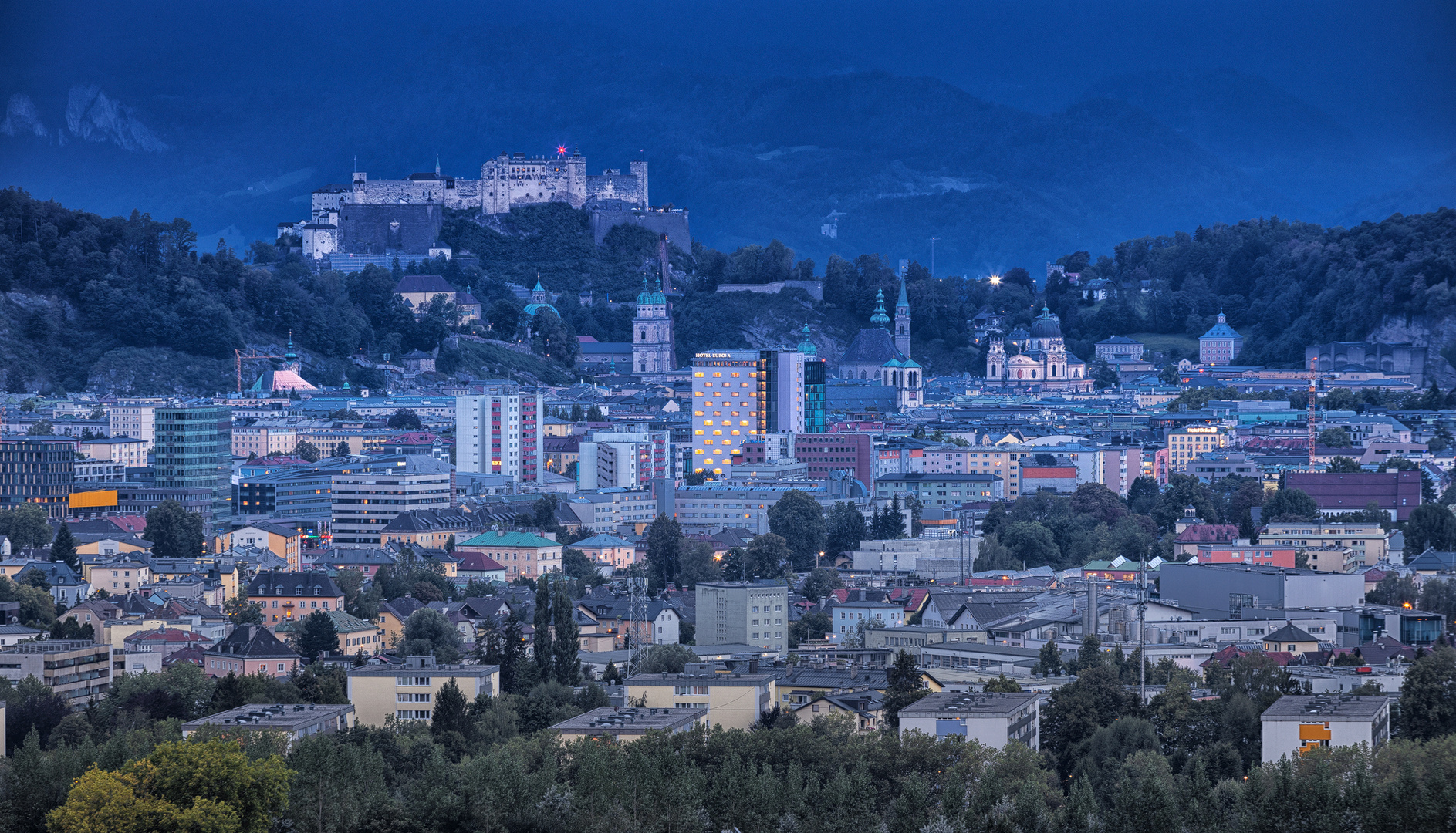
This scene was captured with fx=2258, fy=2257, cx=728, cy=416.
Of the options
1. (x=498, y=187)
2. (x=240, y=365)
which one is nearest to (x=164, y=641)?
(x=240, y=365)

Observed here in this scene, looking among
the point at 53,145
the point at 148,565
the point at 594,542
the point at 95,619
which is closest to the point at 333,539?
the point at 594,542

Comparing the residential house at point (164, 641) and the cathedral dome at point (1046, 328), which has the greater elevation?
the cathedral dome at point (1046, 328)

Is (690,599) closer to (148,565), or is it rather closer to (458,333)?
(148,565)

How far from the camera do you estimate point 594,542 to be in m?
52.6

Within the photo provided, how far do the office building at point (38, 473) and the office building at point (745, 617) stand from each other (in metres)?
25.7

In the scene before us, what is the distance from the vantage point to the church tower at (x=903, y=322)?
106375 millimetres

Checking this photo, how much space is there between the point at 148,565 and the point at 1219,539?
74.0 feet

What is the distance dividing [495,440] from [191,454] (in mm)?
13437

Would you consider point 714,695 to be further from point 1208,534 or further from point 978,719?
point 1208,534

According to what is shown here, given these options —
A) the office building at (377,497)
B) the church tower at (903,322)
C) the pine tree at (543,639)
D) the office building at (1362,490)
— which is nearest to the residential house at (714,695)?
the pine tree at (543,639)

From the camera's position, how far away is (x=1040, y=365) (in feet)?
343

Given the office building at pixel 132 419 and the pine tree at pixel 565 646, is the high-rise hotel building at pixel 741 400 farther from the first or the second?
the pine tree at pixel 565 646

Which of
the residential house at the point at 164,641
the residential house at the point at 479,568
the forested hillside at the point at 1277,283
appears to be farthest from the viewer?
the forested hillside at the point at 1277,283

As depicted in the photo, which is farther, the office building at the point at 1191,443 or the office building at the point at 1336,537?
the office building at the point at 1191,443
